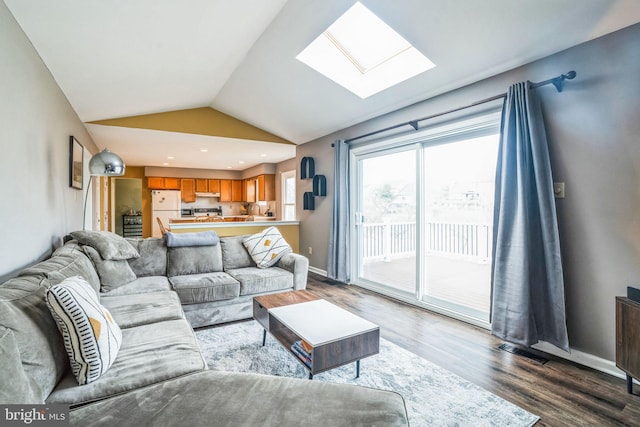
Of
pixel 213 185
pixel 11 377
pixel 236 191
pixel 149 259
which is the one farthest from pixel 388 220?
pixel 213 185

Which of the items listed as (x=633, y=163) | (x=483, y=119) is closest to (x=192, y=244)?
(x=483, y=119)

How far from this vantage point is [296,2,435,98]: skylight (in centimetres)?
319

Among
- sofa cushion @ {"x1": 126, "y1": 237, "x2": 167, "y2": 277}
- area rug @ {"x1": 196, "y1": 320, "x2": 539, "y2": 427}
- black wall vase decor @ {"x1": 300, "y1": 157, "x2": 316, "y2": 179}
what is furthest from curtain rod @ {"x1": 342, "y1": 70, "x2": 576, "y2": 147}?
sofa cushion @ {"x1": 126, "y1": 237, "x2": 167, "y2": 277}

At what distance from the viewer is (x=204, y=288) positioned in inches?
118

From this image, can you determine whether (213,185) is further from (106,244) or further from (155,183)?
(106,244)

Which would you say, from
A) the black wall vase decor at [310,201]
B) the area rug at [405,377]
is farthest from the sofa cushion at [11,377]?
the black wall vase decor at [310,201]

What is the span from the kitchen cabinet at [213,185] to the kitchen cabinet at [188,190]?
420 millimetres

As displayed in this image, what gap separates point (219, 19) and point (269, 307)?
2.38 meters

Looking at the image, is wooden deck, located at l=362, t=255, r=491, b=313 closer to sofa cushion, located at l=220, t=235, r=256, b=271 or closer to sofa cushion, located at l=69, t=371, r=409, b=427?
sofa cushion, located at l=220, t=235, r=256, b=271

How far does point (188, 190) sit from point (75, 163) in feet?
18.3

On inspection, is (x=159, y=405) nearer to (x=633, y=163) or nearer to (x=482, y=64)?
(x=633, y=163)

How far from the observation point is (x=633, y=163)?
210 cm

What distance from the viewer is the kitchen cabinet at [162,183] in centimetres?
854

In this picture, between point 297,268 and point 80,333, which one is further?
point 297,268
